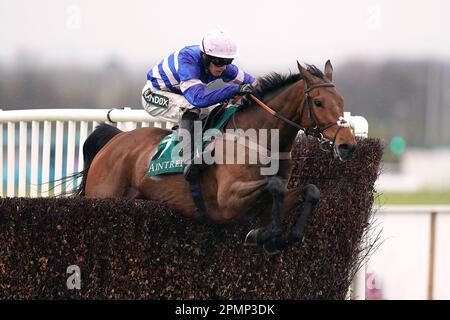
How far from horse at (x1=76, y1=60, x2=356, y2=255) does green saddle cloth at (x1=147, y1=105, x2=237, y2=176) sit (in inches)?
1.7

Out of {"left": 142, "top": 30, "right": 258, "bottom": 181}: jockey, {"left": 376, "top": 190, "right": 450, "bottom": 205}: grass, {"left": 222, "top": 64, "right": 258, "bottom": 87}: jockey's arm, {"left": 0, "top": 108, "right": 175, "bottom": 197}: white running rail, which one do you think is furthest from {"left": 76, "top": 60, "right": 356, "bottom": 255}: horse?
{"left": 376, "top": 190, "right": 450, "bottom": 205}: grass

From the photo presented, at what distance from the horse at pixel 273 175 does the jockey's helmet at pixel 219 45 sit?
32cm

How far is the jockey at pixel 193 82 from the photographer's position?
5.58 meters

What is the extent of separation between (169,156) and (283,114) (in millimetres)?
876

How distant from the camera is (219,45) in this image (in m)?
5.57

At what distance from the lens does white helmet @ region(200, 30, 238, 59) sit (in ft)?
18.3

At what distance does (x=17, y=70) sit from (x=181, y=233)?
7216mm

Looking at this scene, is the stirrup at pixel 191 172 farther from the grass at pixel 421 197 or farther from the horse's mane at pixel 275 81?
the grass at pixel 421 197

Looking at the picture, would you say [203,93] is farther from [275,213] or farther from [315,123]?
[275,213]

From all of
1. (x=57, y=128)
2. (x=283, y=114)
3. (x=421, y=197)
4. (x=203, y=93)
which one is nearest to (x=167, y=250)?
(x=203, y=93)

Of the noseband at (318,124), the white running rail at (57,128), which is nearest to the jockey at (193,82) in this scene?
the noseband at (318,124)

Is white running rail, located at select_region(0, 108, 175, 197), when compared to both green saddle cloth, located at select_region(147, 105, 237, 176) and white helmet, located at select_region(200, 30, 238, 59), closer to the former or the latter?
green saddle cloth, located at select_region(147, 105, 237, 176)
